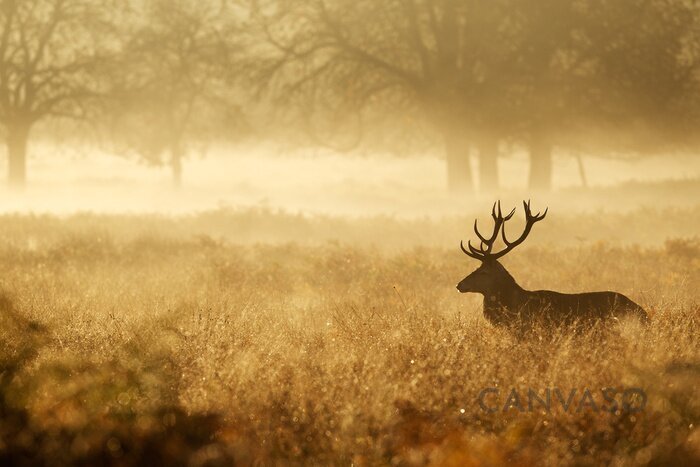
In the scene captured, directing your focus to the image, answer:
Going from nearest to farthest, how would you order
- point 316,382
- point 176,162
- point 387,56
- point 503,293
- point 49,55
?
1. point 316,382
2. point 503,293
3. point 387,56
4. point 49,55
5. point 176,162

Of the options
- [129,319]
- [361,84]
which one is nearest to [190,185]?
[361,84]

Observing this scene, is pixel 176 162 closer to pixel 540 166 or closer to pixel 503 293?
pixel 540 166

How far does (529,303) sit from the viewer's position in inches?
287

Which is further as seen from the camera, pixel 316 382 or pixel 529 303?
pixel 529 303

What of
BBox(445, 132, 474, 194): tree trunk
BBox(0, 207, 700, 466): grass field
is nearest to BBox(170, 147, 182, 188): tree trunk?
BBox(445, 132, 474, 194): tree trunk

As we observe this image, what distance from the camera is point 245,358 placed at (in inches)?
225

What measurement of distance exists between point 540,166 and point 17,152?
17.6m

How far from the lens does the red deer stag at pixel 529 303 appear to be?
6938 mm

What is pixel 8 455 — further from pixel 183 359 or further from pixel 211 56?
pixel 211 56

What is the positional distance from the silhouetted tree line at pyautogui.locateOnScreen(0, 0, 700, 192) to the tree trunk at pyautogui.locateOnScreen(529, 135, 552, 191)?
0.06 metres

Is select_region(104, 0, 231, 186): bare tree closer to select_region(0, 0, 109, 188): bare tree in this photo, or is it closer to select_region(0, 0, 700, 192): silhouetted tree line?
select_region(0, 0, 700, 192): silhouetted tree line

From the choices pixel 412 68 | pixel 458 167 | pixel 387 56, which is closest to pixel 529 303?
pixel 387 56

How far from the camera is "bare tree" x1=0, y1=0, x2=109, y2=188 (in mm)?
25219

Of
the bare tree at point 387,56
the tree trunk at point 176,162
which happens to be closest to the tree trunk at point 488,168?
the bare tree at point 387,56
